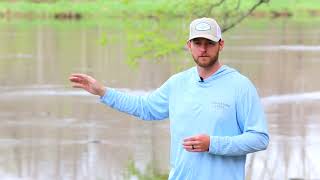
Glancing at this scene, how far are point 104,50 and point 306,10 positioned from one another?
4344cm

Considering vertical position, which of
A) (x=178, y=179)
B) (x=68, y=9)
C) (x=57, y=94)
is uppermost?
(x=68, y=9)

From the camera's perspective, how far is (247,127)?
4641 mm

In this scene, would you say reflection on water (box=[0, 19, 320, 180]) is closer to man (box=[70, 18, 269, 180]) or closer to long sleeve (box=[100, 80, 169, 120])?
long sleeve (box=[100, 80, 169, 120])

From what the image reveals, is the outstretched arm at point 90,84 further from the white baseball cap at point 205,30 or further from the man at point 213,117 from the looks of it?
the white baseball cap at point 205,30

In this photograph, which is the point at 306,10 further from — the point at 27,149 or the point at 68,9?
the point at 27,149

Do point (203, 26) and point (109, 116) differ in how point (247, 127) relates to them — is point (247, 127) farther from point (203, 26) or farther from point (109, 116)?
point (109, 116)

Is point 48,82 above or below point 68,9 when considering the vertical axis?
below

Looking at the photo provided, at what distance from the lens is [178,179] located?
477cm

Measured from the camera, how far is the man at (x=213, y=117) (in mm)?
4598

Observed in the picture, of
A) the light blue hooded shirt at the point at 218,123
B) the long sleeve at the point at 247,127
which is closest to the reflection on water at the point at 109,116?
the light blue hooded shirt at the point at 218,123

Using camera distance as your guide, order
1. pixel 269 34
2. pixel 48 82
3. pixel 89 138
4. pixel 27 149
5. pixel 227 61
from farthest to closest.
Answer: pixel 269 34, pixel 227 61, pixel 48 82, pixel 89 138, pixel 27 149

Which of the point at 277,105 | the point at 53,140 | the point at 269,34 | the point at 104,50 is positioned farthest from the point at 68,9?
the point at 53,140

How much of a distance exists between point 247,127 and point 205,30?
0.56m

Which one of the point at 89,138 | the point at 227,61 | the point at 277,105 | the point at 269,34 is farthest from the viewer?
the point at 269,34
